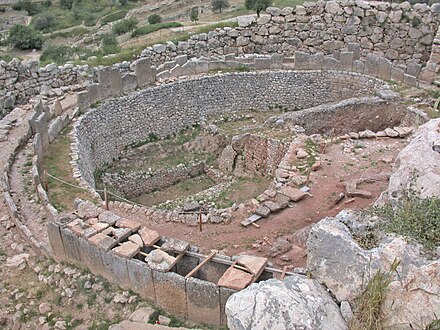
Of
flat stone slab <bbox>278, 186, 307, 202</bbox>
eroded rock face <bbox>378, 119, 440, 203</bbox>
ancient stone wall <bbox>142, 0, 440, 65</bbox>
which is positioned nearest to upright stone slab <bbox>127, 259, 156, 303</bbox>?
eroded rock face <bbox>378, 119, 440, 203</bbox>

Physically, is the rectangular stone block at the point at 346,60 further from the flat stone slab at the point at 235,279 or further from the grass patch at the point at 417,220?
the flat stone slab at the point at 235,279

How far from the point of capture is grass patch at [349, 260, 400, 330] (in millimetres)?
6301

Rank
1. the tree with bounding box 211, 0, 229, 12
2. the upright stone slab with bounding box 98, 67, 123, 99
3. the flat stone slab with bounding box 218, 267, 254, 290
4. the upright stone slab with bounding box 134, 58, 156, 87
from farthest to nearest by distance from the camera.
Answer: the tree with bounding box 211, 0, 229, 12, the upright stone slab with bounding box 134, 58, 156, 87, the upright stone slab with bounding box 98, 67, 123, 99, the flat stone slab with bounding box 218, 267, 254, 290

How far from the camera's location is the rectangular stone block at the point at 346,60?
70.8ft

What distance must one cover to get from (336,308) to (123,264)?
14.1ft

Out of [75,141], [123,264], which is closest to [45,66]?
[75,141]

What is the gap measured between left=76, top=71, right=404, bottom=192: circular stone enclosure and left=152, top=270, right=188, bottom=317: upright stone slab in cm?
854

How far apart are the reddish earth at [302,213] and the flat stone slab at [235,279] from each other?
66.7 inches

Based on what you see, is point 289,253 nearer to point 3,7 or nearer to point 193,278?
point 193,278

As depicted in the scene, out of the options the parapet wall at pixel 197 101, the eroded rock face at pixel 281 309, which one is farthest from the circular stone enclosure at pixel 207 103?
the eroded rock face at pixel 281 309

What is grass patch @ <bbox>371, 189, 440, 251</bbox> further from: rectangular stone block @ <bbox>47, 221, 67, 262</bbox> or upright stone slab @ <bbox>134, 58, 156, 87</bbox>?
upright stone slab @ <bbox>134, 58, 156, 87</bbox>

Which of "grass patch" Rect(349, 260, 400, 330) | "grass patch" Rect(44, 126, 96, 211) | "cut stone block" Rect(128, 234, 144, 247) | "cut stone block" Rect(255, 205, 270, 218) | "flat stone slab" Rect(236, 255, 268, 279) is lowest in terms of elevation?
"cut stone block" Rect(255, 205, 270, 218)

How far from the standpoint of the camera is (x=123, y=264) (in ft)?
30.8

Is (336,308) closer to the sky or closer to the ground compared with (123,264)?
closer to the sky
